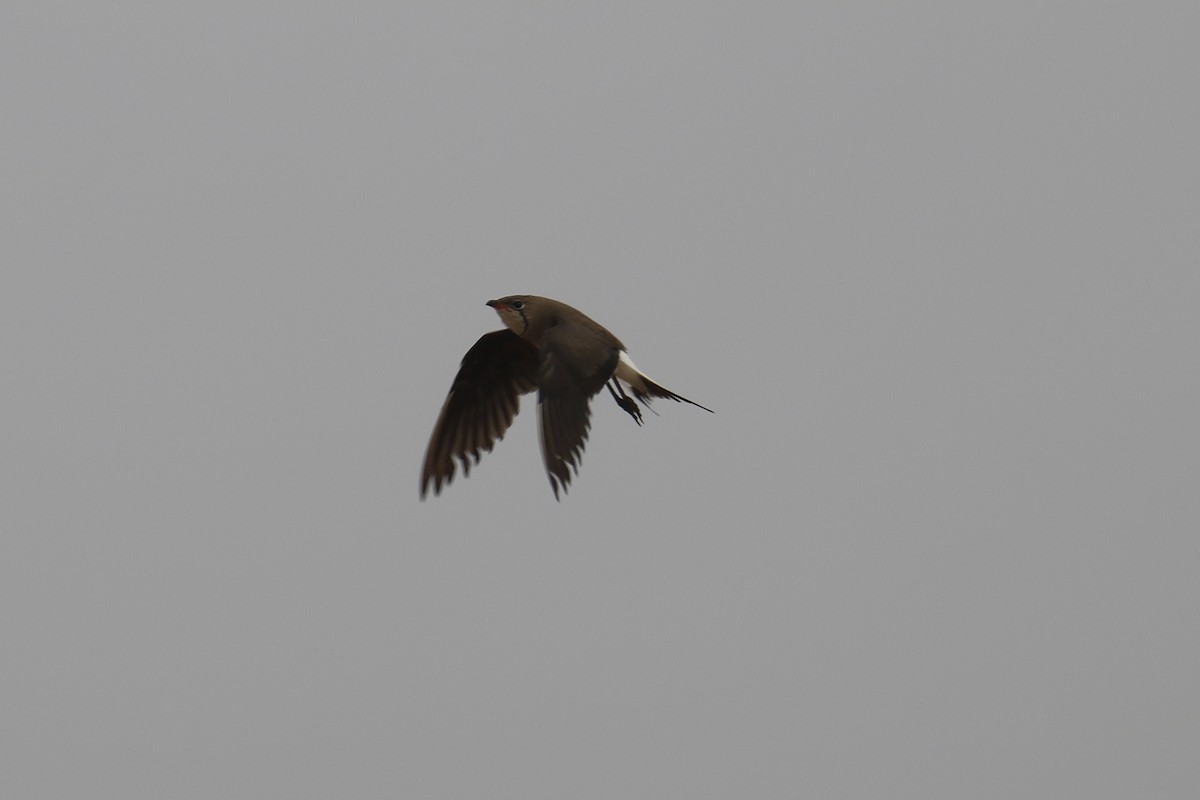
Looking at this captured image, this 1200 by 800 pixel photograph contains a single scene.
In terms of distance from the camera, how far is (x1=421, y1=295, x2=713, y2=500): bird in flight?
27.1 feet

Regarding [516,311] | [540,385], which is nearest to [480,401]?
[516,311]

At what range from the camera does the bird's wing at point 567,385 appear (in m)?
8.07

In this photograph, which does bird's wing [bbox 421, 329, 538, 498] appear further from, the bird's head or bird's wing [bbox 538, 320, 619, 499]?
bird's wing [bbox 538, 320, 619, 499]

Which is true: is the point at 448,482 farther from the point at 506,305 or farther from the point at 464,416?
the point at 506,305

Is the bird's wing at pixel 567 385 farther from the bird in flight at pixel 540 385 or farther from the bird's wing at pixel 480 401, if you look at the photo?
the bird's wing at pixel 480 401

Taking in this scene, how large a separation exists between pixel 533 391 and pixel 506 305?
0.98m

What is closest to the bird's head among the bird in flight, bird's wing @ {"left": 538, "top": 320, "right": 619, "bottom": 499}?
the bird in flight

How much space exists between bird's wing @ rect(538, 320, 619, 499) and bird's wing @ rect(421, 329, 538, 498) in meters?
1.11

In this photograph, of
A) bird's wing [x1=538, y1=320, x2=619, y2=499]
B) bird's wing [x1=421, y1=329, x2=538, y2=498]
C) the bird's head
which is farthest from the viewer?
bird's wing [x1=421, y1=329, x2=538, y2=498]

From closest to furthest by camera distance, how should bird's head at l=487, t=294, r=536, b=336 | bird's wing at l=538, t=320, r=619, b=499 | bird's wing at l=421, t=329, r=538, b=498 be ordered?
bird's wing at l=538, t=320, r=619, b=499, bird's head at l=487, t=294, r=536, b=336, bird's wing at l=421, t=329, r=538, b=498

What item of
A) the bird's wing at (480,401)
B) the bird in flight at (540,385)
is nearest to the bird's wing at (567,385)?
the bird in flight at (540,385)

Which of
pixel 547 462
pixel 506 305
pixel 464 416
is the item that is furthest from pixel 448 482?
pixel 547 462

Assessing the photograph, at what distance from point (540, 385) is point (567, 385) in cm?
14

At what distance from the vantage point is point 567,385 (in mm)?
8477
